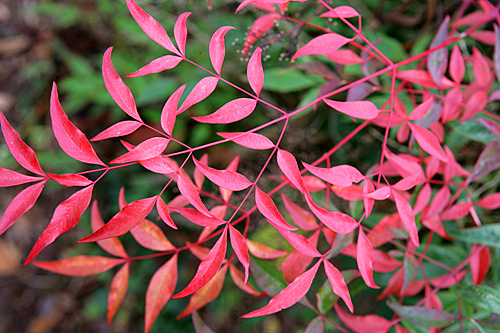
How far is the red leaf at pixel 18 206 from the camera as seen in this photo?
1.23 ft

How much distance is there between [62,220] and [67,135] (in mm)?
88

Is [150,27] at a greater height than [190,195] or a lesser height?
greater

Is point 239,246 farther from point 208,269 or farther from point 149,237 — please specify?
point 149,237

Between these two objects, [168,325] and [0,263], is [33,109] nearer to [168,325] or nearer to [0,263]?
[0,263]

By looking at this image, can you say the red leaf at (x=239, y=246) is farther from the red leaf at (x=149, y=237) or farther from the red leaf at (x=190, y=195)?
the red leaf at (x=149, y=237)

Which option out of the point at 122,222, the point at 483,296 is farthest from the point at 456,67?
the point at 122,222

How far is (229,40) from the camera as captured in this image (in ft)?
3.29

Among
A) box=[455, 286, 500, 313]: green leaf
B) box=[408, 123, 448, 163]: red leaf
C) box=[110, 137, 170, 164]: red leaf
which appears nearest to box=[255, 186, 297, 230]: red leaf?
box=[110, 137, 170, 164]: red leaf

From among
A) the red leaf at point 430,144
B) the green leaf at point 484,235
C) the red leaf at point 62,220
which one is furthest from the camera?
the green leaf at point 484,235

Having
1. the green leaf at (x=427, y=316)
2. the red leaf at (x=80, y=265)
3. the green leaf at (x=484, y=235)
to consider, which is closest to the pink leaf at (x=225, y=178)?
the red leaf at (x=80, y=265)

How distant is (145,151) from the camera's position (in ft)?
1.29

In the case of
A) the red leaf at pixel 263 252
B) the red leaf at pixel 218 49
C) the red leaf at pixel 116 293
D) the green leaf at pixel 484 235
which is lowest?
the green leaf at pixel 484 235

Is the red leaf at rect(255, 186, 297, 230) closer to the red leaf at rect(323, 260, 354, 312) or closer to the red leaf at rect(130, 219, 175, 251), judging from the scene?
the red leaf at rect(323, 260, 354, 312)

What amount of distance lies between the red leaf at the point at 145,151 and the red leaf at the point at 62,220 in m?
0.06
